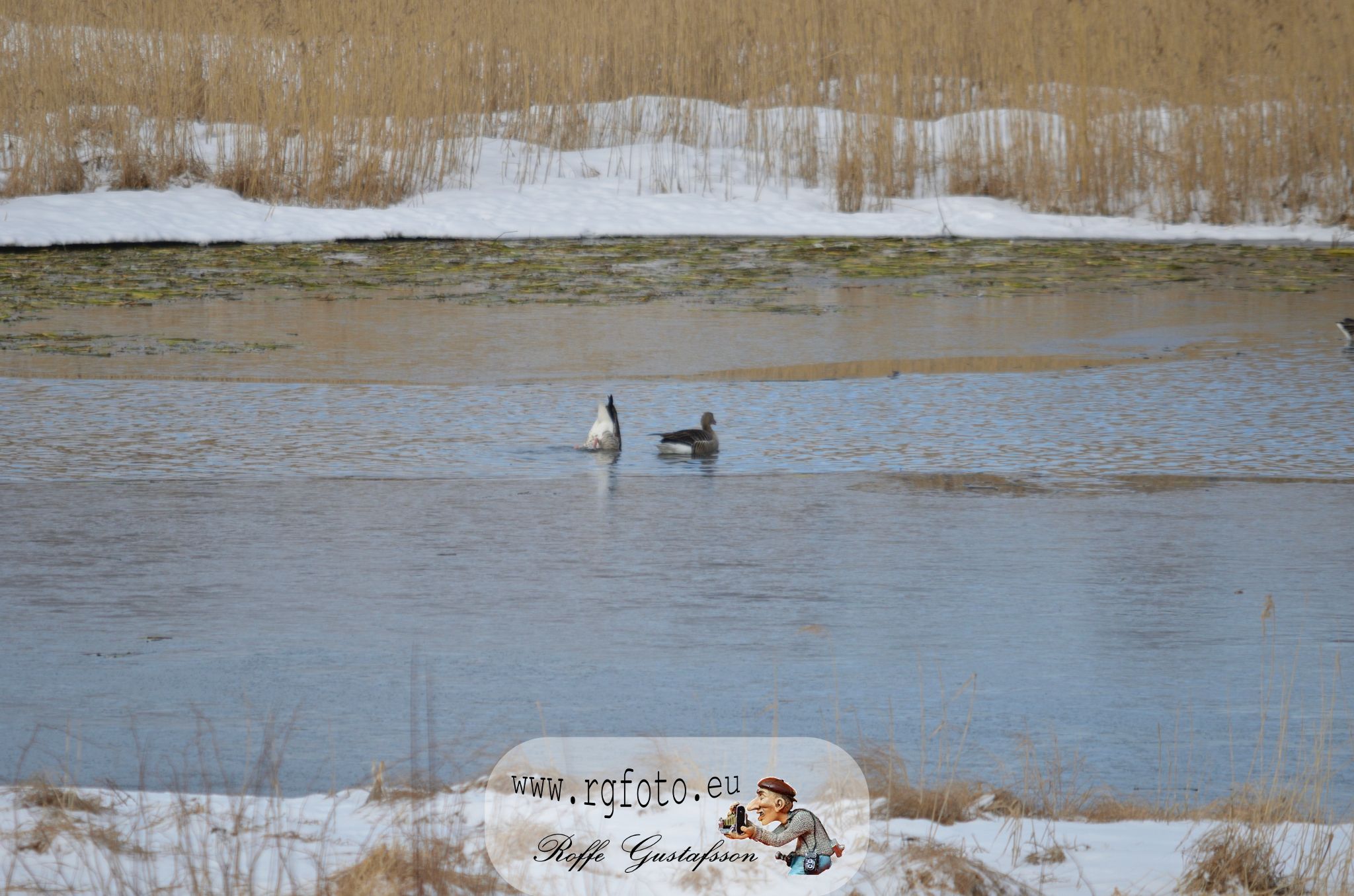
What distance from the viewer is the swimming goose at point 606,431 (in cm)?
763

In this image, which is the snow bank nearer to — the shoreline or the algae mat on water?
the shoreline

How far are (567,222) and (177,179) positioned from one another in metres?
4.21

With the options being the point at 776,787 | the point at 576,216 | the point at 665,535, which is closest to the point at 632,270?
the point at 576,216

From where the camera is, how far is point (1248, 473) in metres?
7.34

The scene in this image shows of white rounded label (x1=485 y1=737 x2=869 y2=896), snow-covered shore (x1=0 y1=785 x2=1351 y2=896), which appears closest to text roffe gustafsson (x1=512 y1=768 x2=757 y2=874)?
white rounded label (x1=485 y1=737 x2=869 y2=896)

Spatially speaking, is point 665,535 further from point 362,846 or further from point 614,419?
point 362,846

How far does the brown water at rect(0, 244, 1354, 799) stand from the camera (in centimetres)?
429

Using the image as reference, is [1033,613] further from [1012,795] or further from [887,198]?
[887,198]

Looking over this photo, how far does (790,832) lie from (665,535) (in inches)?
128

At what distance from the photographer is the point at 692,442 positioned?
7.63 m

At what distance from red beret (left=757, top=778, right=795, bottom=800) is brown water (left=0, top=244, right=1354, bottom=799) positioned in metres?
Answer: 0.73

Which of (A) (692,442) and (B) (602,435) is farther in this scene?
(B) (602,435)

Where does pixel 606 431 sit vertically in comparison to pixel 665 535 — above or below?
above

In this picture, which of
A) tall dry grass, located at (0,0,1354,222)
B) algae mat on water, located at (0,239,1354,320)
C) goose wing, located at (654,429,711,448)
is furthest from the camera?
tall dry grass, located at (0,0,1354,222)
